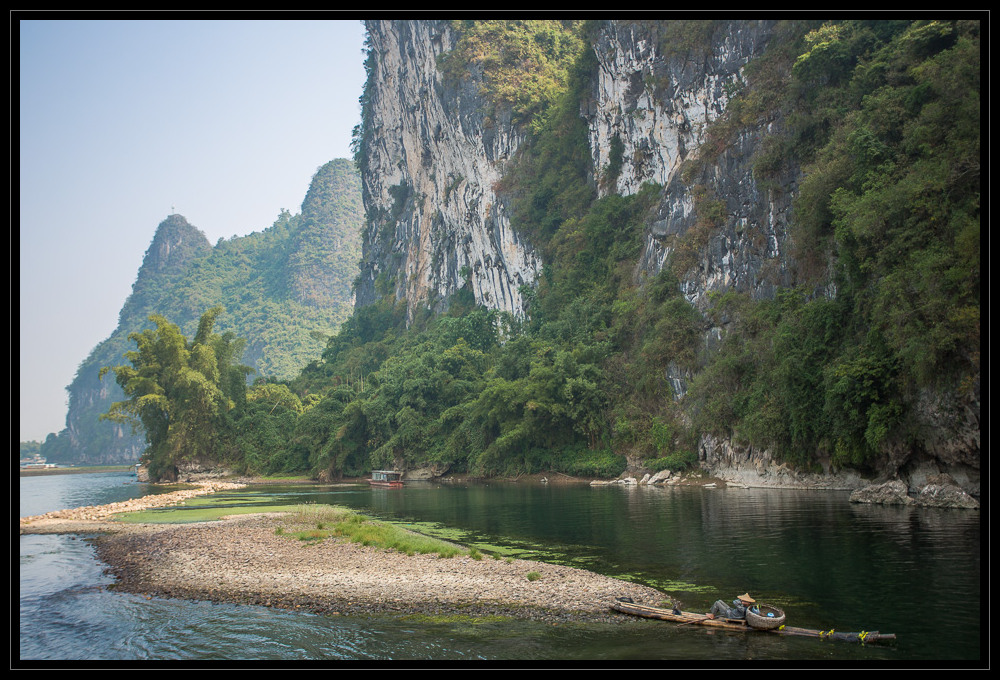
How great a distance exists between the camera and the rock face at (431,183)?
6612cm

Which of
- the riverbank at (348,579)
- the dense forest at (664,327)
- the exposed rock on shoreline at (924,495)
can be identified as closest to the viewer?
the riverbank at (348,579)

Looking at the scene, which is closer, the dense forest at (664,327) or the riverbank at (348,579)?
the riverbank at (348,579)

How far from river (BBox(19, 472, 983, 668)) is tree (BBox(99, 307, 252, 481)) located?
1355 inches

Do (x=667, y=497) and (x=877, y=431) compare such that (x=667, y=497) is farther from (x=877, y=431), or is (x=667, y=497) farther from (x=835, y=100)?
(x=835, y=100)

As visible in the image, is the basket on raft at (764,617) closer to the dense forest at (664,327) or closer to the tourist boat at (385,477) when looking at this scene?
the dense forest at (664,327)

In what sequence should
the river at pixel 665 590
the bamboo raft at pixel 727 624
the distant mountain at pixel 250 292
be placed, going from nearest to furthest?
the bamboo raft at pixel 727 624, the river at pixel 665 590, the distant mountain at pixel 250 292

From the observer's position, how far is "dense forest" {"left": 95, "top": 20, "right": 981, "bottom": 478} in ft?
75.2

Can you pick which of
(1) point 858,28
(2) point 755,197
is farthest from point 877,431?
(1) point 858,28

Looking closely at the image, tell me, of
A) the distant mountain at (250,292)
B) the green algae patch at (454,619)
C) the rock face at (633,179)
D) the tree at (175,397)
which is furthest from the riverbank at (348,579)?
the distant mountain at (250,292)

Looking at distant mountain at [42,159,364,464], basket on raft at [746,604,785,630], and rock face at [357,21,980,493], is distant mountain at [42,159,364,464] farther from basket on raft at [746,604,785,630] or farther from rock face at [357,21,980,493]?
basket on raft at [746,604,785,630]

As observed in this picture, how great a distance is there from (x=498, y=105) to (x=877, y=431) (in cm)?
5115

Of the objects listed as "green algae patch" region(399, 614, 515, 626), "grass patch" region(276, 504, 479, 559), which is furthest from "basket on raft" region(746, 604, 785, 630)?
"grass patch" region(276, 504, 479, 559)

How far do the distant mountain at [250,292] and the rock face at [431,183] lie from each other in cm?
5210

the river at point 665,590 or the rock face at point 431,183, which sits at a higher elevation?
the rock face at point 431,183
